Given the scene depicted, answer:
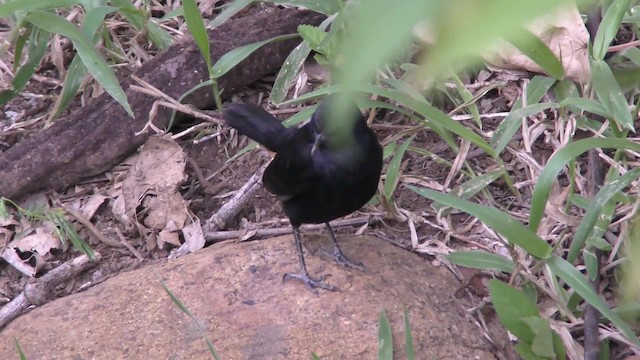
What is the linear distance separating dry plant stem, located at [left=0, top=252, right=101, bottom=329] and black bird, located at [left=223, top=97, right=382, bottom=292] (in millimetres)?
915

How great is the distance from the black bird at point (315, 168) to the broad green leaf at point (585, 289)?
70 centimetres

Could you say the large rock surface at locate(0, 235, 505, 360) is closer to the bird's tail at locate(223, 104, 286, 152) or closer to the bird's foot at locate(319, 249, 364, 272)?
the bird's foot at locate(319, 249, 364, 272)

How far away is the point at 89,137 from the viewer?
336cm

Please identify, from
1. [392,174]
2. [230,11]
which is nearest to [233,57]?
[230,11]

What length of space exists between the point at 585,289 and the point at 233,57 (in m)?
1.89

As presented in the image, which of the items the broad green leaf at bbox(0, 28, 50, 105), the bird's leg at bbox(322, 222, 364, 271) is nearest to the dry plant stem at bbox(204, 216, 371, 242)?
the bird's leg at bbox(322, 222, 364, 271)

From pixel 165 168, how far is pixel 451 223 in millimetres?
1339

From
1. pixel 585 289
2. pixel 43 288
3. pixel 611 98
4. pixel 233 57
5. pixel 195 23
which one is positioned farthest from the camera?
pixel 233 57

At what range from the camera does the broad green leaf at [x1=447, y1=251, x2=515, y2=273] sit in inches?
95.3

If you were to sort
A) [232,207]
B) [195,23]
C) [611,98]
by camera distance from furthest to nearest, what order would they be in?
[232,207] < [195,23] < [611,98]

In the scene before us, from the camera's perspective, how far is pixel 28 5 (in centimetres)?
294

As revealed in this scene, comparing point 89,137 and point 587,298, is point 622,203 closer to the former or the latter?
point 587,298

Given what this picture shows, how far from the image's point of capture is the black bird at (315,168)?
8.21ft

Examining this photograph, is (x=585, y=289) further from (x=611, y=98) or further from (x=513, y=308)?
(x=611, y=98)
